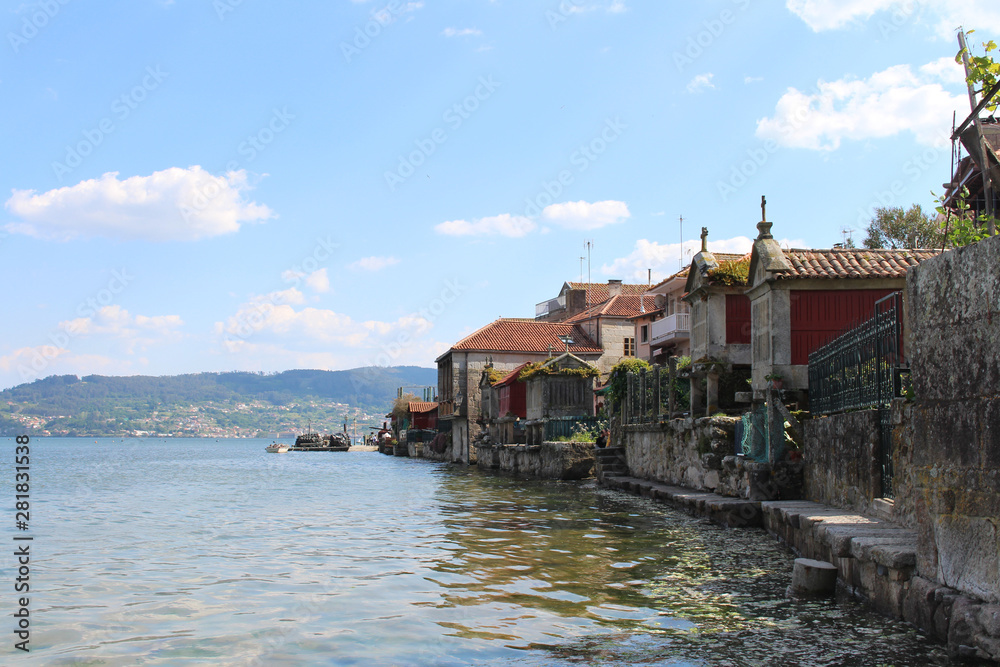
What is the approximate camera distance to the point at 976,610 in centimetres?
549

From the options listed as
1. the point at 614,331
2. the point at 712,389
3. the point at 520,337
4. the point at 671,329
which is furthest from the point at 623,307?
the point at 712,389

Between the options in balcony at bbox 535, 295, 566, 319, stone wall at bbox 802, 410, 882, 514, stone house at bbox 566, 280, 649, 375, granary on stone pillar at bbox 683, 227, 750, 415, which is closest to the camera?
stone wall at bbox 802, 410, 882, 514

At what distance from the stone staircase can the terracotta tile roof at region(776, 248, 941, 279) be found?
32.5 ft

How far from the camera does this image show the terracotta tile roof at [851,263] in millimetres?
18625

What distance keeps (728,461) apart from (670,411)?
5.70 metres

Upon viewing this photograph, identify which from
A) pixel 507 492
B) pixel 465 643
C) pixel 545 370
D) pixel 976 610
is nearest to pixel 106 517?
pixel 507 492

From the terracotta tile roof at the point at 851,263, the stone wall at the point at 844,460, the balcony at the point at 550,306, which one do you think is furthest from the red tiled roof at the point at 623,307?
the stone wall at the point at 844,460

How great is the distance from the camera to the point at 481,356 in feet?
186

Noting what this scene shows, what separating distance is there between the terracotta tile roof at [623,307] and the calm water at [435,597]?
35.4m

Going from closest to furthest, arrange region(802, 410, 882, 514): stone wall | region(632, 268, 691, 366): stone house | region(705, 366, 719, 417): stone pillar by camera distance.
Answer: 1. region(802, 410, 882, 514): stone wall
2. region(705, 366, 719, 417): stone pillar
3. region(632, 268, 691, 366): stone house

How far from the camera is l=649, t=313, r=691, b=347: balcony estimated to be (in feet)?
125

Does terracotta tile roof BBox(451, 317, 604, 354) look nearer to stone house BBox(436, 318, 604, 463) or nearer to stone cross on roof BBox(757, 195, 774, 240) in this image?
stone house BBox(436, 318, 604, 463)

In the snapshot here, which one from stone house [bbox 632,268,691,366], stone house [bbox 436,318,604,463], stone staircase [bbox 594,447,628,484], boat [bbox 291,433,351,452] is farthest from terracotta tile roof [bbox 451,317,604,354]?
boat [bbox 291,433,351,452]

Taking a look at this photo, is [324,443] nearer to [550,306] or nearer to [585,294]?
[550,306]
